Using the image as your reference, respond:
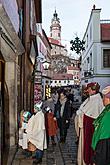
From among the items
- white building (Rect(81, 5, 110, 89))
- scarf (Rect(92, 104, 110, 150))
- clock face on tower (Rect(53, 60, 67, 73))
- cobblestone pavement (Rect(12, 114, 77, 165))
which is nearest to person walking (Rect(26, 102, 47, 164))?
cobblestone pavement (Rect(12, 114, 77, 165))

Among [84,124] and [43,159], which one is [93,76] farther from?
[84,124]

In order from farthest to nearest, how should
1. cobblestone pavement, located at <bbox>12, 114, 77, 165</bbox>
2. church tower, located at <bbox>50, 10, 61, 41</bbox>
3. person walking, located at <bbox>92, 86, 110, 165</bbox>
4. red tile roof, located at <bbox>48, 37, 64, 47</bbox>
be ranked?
church tower, located at <bbox>50, 10, 61, 41</bbox> → red tile roof, located at <bbox>48, 37, 64, 47</bbox> → cobblestone pavement, located at <bbox>12, 114, 77, 165</bbox> → person walking, located at <bbox>92, 86, 110, 165</bbox>

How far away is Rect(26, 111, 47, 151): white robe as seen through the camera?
8219 millimetres

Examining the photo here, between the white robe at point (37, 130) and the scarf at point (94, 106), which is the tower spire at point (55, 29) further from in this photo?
the scarf at point (94, 106)

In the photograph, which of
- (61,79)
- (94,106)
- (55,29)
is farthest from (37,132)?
(55,29)

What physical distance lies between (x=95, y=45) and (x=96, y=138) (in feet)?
83.1

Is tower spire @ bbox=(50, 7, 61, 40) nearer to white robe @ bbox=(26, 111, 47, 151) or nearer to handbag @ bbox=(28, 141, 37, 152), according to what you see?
handbag @ bbox=(28, 141, 37, 152)

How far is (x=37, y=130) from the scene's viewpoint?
8.30 metres

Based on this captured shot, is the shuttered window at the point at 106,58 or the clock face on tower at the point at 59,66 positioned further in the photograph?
the clock face on tower at the point at 59,66

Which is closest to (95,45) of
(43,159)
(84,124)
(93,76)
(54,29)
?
(93,76)

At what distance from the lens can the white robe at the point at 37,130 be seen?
8219 millimetres

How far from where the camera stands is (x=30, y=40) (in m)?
16.9

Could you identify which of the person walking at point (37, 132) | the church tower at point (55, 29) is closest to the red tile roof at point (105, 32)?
the person walking at point (37, 132)

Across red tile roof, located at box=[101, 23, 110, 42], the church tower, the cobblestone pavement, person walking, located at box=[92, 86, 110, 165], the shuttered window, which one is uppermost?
the church tower
